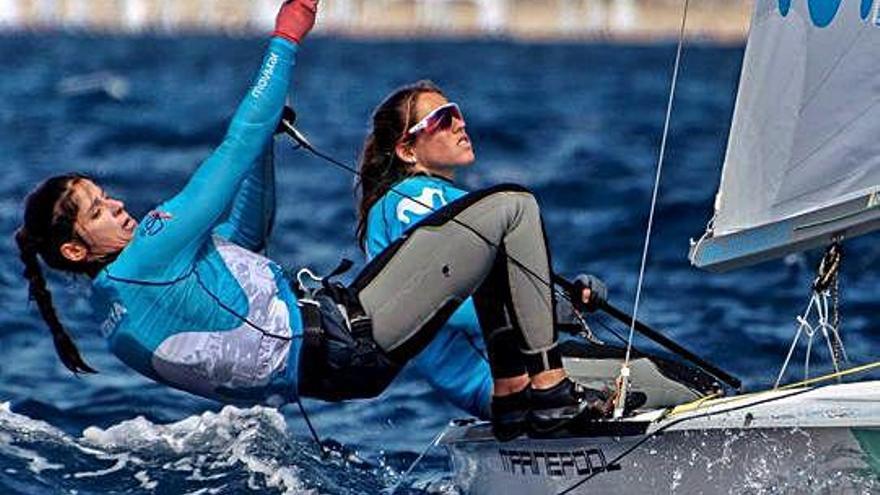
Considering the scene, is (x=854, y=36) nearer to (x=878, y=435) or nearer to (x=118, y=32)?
(x=878, y=435)

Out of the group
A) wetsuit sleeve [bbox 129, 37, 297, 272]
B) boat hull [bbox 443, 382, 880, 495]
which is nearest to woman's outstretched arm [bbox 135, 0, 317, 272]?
wetsuit sleeve [bbox 129, 37, 297, 272]

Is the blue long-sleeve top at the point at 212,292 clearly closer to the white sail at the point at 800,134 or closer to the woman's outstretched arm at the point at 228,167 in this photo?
the woman's outstretched arm at the point at 228,167

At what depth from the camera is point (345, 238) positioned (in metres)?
12.4

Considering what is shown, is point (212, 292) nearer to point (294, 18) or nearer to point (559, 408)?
point (294, 18)

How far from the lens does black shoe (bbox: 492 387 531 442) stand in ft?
16.1

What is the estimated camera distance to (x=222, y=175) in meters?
4.82

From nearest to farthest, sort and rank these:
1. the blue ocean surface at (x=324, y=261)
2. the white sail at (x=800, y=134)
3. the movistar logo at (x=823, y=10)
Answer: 1. the white sail at (x=800, y=134)
2. the movistar logo at (x=823, y=10)
3. the blue ocean surface at (x=324, y=261)

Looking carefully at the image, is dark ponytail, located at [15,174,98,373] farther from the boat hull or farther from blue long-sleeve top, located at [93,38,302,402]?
the boat hull

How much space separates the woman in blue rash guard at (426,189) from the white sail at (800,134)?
17.2 inches

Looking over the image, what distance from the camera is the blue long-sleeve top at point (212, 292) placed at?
4816 mm

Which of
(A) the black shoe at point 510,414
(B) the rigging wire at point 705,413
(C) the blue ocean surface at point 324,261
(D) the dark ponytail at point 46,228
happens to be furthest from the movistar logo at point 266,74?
(B) the rigging wire at point 705,413

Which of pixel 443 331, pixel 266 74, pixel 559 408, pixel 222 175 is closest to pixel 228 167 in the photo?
pixel 222 175

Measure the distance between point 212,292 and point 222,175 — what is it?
0.86 feet

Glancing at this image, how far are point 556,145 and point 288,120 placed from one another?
16244mm
